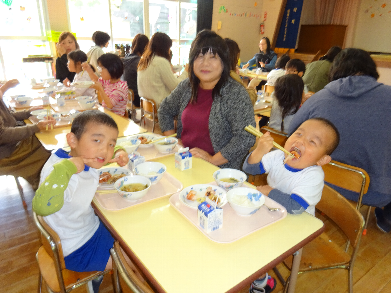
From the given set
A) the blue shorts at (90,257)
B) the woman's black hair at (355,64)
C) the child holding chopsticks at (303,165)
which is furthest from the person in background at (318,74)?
the blue shorts at (90,257)

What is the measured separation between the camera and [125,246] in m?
0.88

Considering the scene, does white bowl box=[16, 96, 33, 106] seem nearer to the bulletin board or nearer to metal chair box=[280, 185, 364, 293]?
metal chair box=[280, 185, 364, 293]

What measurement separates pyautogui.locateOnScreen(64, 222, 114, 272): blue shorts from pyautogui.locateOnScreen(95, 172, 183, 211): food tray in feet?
0.73

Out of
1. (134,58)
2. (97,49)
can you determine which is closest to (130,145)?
(134,58)

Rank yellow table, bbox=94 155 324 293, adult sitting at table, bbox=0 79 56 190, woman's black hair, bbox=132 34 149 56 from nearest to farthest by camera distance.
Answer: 1. yellow table, bbox=94 155 324 293
2. adult sitting at table, bbox=0 79 56 190
3. woman's black hair, bbox=132 34 149 56

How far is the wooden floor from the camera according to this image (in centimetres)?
165

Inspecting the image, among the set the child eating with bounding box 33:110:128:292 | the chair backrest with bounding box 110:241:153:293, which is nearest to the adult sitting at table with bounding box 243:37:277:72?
the child eating with bounding box 33:110:128:292

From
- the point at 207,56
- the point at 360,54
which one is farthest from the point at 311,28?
the point at 207,56

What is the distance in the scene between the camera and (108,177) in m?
1.28

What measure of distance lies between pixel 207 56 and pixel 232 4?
7.16 meters

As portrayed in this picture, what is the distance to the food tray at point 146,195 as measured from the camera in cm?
109

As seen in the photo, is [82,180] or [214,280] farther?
[82,180]

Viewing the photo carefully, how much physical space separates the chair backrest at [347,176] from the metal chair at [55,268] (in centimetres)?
137

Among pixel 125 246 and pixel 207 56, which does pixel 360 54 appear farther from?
pixel 125 246
